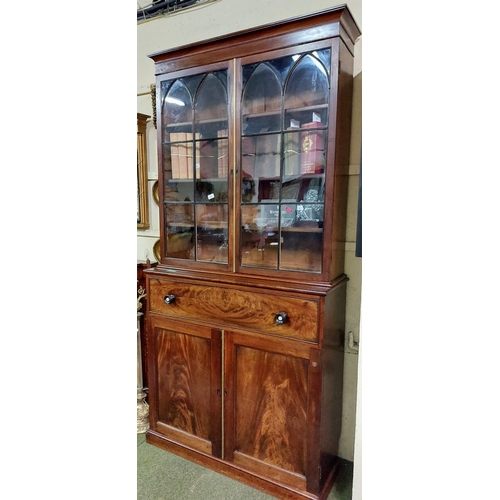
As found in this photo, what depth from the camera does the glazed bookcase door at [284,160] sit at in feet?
4.34

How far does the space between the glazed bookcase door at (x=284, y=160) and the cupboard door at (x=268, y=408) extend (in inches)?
14.4

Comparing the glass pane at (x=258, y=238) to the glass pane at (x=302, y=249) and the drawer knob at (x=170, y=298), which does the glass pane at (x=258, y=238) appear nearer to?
the glass pane at (x=302, y=249)

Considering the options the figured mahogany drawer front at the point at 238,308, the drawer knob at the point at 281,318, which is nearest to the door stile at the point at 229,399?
the figured mahogany drawer front at the point at 238,308

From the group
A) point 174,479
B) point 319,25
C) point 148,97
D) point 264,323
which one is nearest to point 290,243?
point 264,323

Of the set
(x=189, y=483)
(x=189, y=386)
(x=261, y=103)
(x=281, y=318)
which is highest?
(x=261, y=103)

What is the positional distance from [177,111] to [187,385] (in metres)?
1.36

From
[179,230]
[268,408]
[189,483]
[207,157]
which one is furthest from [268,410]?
[207,157]

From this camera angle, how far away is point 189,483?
1515 mm

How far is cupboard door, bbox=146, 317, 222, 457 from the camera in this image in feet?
5.06

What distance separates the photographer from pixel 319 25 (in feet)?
4.02

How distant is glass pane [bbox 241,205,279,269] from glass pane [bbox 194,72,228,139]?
41 cm

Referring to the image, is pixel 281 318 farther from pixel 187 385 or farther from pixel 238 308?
pixel 187 385
